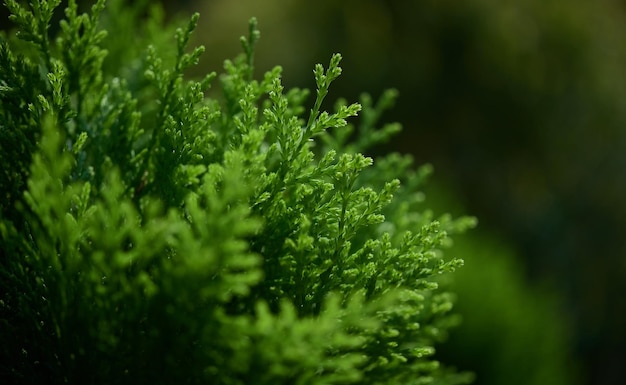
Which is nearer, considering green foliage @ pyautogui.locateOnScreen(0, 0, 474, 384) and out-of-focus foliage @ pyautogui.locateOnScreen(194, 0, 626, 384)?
green foliage @ pyautogui.locateOnScreen(0, 0, 474, 384)

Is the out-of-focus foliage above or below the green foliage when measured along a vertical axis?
above

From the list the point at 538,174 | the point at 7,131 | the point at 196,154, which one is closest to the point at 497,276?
the point at 196,154

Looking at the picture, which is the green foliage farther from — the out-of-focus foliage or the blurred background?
the out-of-focus foliage

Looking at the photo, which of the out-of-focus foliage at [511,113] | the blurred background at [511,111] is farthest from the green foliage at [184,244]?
the out-of-focus foliage at [511,113]

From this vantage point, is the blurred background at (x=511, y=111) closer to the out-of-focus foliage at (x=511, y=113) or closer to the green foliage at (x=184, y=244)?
the out-of-focus foliage at (x=511, y=113)

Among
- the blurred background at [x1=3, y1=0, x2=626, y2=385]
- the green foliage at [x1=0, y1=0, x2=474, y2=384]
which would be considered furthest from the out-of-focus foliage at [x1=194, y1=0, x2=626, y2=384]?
the green foliage at [x1=0, y1=0, x2=474, y2=384]

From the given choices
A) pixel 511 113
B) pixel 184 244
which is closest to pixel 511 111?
pixel 511 113
